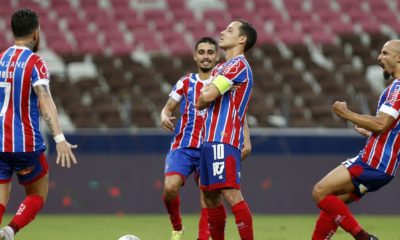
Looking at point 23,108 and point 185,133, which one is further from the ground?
point 23,108

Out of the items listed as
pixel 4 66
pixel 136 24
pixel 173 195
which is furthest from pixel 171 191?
pixel 136 24

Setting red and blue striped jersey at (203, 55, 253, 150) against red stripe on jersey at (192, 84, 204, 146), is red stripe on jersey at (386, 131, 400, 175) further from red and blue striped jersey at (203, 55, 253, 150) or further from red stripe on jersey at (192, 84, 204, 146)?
red stripe on jersey at (192, 84, 204, 146)

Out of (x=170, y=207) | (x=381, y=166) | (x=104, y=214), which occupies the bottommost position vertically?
(x=104, y=214)

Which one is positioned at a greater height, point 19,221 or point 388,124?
point 388,124

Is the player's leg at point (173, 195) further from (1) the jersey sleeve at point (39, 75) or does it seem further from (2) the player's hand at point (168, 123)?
(1) the jersey sleeve at point (39, 75)

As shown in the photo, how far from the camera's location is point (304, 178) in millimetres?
14594

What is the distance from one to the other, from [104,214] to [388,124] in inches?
288

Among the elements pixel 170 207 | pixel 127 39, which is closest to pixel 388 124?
pixel 170 207

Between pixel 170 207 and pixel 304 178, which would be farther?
pixel 304 178

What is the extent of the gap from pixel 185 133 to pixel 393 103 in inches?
97.7

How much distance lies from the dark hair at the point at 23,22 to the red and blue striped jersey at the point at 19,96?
0.45 feet

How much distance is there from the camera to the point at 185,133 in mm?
9852

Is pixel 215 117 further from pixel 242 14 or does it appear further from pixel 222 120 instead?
pixel 242 14

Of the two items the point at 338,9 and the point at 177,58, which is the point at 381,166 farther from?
the point at 338,9
